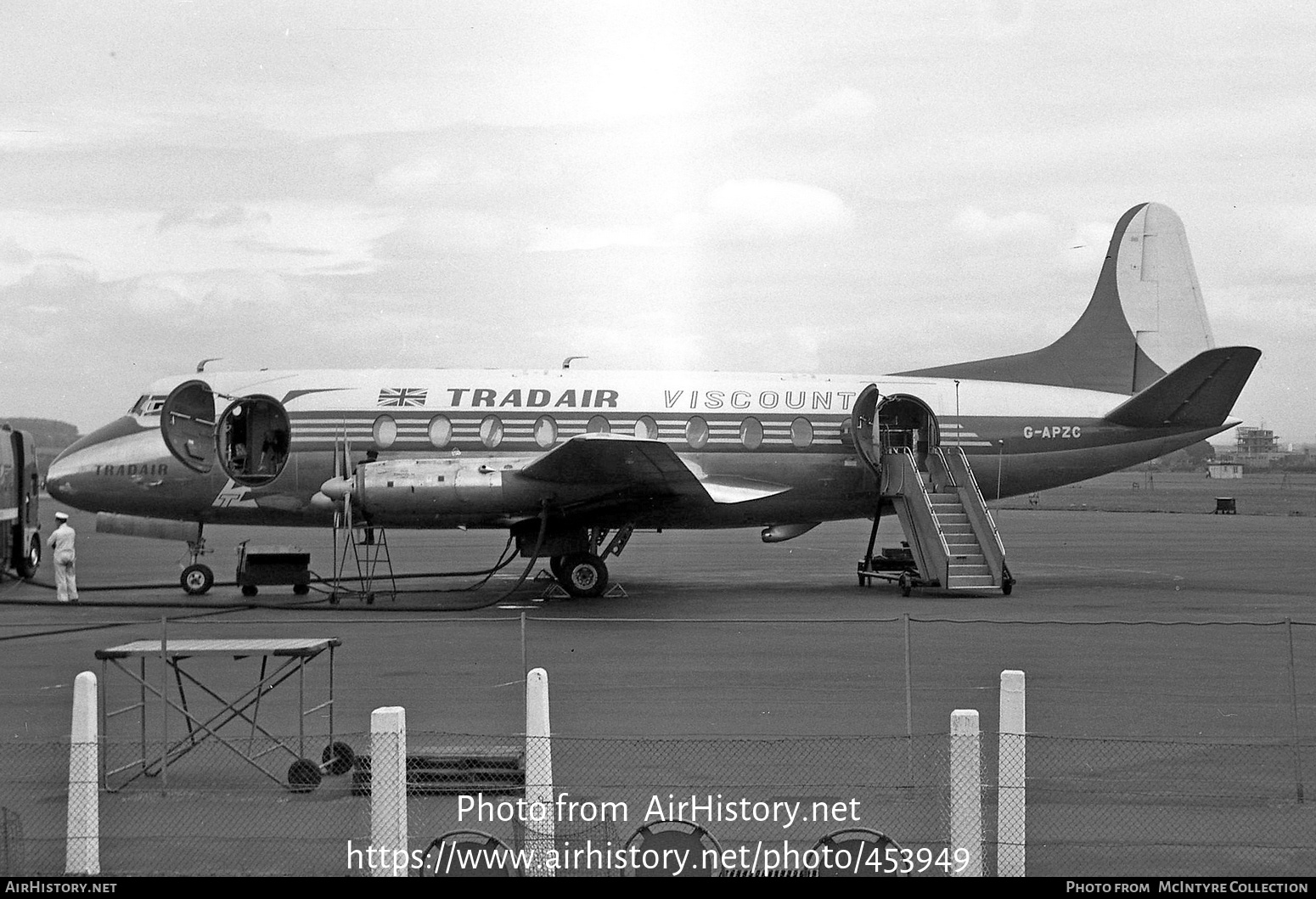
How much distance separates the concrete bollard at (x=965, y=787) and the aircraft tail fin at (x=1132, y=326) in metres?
18.2

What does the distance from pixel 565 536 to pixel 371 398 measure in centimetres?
406

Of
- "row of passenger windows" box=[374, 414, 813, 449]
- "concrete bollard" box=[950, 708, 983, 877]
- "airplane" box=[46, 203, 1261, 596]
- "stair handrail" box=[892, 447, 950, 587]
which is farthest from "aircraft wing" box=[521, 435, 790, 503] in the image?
"concrete bollard" box=[950, 708, 983, 877]

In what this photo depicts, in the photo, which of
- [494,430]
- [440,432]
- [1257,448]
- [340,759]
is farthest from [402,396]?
[1257,448]

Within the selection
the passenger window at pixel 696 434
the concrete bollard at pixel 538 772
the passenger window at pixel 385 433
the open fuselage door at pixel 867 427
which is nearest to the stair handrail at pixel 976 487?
the open fuselage door at pixel 867 427

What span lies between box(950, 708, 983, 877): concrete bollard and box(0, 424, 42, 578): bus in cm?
2345

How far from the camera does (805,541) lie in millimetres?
42312

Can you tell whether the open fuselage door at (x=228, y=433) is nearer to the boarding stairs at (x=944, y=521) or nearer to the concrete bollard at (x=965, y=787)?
the boarding stairs at (x=944, y=521)

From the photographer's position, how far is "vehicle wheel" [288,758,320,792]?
8609 mm

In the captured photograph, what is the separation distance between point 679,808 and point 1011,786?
80.5 inches

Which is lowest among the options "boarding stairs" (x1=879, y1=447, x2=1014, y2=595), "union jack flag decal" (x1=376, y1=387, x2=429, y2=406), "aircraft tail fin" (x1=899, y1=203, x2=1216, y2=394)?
"boarding stairs" (x1=879, y1=447, x2=1014, y2=595)

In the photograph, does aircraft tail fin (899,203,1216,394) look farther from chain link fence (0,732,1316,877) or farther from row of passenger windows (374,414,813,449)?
chain link fence (0,732,1316,877)

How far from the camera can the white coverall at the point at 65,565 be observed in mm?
20266

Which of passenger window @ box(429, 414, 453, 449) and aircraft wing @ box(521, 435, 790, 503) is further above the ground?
passenger window @ box(429, 414, 453, 449)
